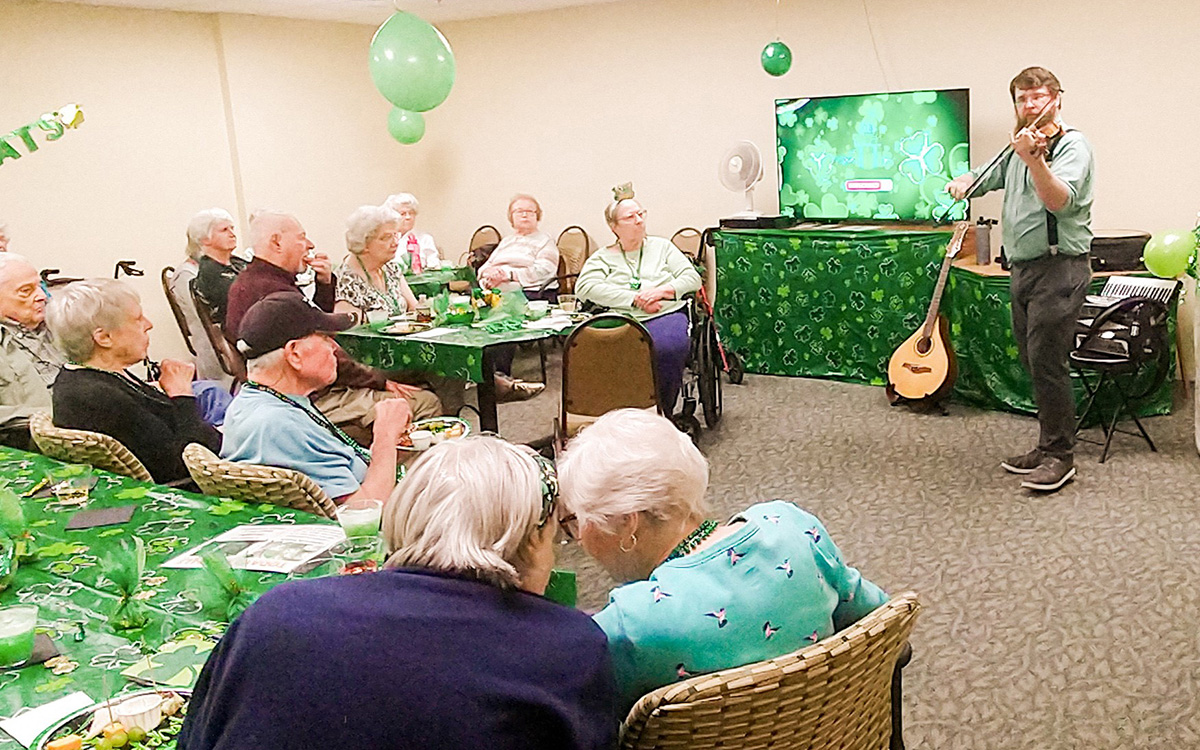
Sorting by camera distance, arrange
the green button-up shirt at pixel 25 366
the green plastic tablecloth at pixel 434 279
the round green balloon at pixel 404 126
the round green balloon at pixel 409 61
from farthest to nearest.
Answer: the round green balloon at pixel 404 126
the green plastic tablecloth at pixel 434 279
the round green balloon at pixel 409 61
the green button-up shirt at pixel 25 366

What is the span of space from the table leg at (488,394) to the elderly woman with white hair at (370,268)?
2.26ft

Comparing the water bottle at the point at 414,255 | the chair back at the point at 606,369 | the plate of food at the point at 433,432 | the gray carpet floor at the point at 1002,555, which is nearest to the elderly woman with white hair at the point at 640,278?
the gray carpet floor at the point at 1002,555

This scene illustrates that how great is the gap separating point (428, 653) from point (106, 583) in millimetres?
979

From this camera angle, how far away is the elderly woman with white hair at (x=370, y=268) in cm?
449

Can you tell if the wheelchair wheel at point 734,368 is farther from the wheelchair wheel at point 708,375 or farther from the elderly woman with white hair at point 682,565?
the elderly woman with white hair at point 682,565

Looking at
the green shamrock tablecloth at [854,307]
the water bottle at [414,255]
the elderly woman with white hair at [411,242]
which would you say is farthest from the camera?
the water bottle at [414,255]

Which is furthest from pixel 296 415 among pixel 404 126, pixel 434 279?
pixel 404 126

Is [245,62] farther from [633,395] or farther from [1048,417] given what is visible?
[1048,417]

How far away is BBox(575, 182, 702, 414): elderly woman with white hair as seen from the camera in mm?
4742

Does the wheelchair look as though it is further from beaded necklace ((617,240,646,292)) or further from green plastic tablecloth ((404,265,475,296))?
green plastic tablecloth ((404,265,475,296))

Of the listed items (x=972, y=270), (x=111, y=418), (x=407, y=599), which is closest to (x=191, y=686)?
(x=407, y=599)

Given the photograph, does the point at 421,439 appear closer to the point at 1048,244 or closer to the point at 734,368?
the point at 1048,244

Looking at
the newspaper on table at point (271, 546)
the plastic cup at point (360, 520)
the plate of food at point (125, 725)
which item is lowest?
the plate of food at point (125, 725)

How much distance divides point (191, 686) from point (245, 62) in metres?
6.31
